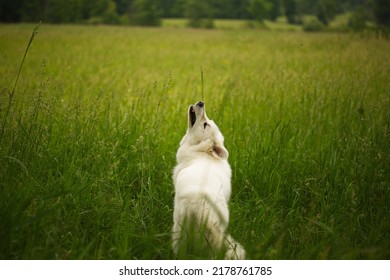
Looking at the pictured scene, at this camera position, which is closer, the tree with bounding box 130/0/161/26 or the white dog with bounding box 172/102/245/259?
the white dog with bounding box 172/102/245/259

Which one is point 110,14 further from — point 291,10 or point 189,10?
point 291,10

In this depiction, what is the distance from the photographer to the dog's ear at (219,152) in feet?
9.32

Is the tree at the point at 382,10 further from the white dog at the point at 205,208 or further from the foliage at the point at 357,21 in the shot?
the white dog at the point at 205,208

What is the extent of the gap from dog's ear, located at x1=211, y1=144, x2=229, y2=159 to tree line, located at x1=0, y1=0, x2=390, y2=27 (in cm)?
546

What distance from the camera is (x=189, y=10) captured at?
82.2 ft

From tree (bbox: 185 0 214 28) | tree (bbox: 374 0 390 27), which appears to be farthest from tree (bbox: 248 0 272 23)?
tree (bbox: 185 0 214 28)

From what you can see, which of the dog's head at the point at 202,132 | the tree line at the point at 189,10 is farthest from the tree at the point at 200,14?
the dog's head at the point at 202,132

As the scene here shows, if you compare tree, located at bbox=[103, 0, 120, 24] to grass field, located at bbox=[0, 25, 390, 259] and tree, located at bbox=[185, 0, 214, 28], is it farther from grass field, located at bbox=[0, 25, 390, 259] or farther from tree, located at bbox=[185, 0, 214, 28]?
grass field, located at bbox=[0, 25, 390, 259]

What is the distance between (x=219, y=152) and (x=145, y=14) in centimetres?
2588

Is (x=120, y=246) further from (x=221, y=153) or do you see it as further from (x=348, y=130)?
(x=348, y=130)

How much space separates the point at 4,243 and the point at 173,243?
41.4 inches

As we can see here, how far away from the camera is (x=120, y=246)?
2.40 m

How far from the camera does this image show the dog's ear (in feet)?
9.32
